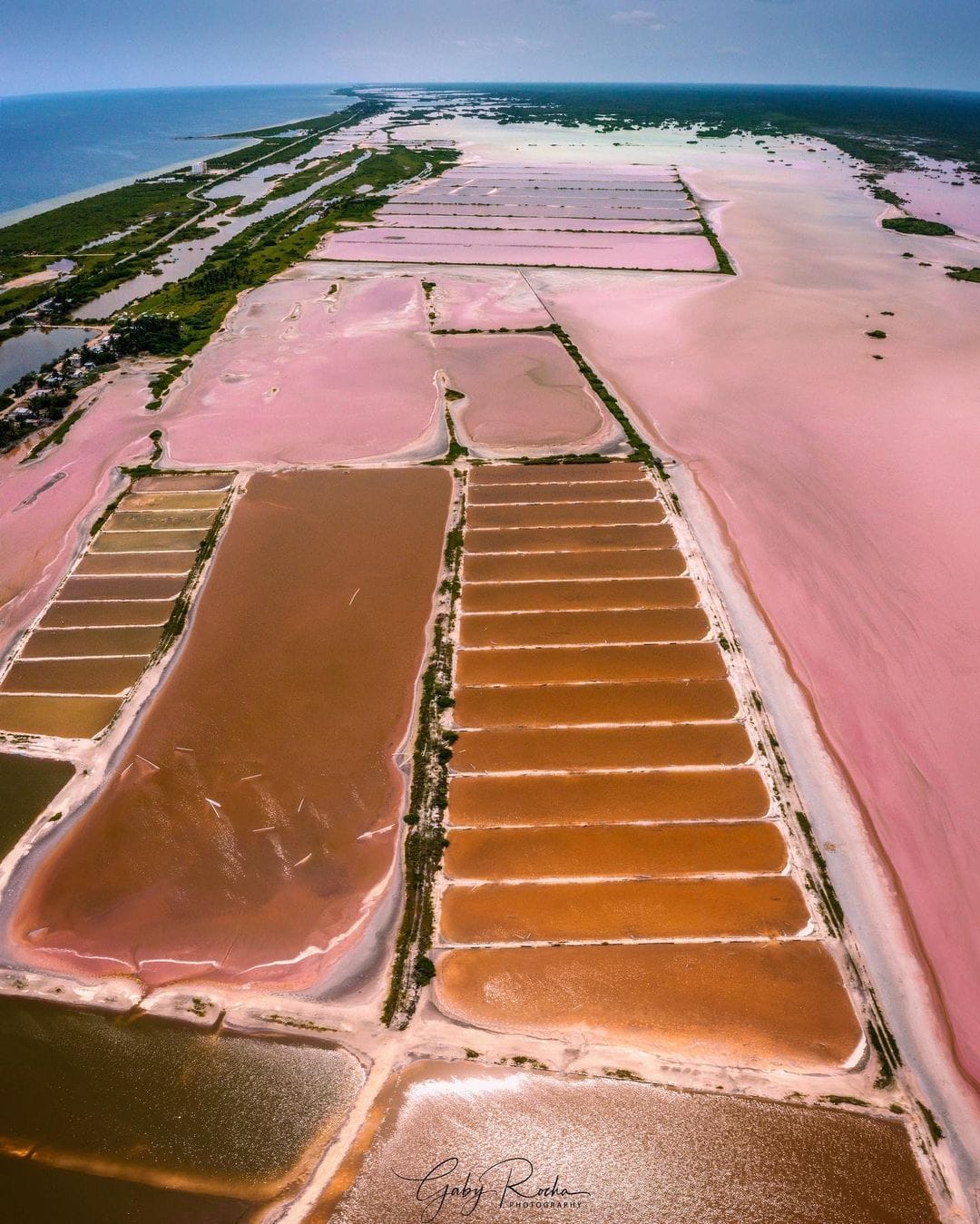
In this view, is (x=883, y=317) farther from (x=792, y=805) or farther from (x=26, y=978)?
(x=26, y=978)

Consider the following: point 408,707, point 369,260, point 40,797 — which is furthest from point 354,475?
point 369,260

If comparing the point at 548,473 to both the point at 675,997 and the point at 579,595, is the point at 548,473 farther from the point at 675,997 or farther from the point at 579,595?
the point at 675,997

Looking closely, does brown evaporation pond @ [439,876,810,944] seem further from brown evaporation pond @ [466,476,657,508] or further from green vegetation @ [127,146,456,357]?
green vegetation @ [127,146,456,357]

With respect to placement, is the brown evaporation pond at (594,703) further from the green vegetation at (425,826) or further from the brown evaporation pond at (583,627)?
the brown evaporation pond at (583,627)

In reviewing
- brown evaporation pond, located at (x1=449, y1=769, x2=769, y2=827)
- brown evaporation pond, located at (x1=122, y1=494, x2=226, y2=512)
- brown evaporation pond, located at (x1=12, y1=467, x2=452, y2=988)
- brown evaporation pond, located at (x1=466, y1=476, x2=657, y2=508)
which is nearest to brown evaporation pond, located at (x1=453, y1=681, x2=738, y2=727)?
brown evaporation pond, located at (x1=449, y1=769, x2=769, y2=827)

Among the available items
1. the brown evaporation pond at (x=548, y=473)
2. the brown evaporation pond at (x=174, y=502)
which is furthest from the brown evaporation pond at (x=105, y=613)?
the brown evaporation pond at (x=548, y=473)
